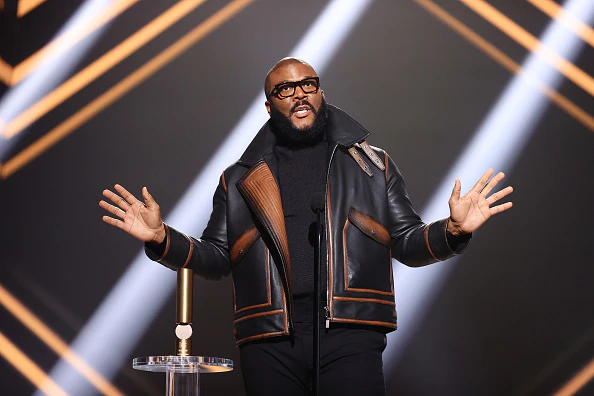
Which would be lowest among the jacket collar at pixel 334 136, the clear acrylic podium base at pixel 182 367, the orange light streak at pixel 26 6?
the clear acrylic podium base at pixel 182 367

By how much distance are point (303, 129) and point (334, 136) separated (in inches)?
4.5

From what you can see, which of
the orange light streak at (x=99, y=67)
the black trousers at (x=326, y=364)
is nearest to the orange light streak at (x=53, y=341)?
the orange light streak at (x=99, y=67)

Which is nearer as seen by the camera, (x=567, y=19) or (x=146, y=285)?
(x=146, y=285)

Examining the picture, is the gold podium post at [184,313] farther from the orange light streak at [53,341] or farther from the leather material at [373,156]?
the orange light streak at [53,341]

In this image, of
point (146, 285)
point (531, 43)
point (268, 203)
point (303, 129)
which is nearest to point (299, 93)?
point (303, 129)

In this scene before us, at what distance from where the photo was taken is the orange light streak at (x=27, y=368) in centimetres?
362

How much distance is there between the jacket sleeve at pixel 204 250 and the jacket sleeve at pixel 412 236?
614mm

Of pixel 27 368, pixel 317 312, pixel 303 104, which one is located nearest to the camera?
pixel 317 312

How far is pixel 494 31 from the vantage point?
4.03m

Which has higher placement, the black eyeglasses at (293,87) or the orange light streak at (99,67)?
the orange light streak at (99,67)

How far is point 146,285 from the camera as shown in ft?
12.2

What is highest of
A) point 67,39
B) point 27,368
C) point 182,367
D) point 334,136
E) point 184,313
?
point 67,39

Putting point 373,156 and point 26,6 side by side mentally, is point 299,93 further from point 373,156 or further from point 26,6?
point 26,6

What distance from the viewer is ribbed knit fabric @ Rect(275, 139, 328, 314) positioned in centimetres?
234
